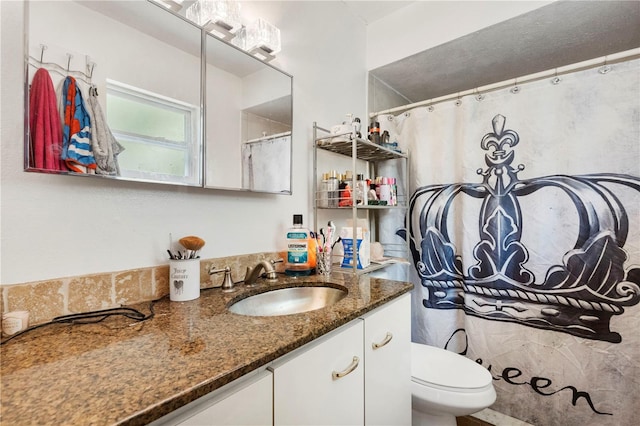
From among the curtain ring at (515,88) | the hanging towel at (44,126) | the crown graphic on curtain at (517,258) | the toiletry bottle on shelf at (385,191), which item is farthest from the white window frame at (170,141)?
the curtain ring at (515,88)

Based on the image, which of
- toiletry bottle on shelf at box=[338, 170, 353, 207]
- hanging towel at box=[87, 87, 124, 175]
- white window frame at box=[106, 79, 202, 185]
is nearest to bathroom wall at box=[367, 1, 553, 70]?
toiletry bottle on shelf at box=[338, 170, 353, 207]

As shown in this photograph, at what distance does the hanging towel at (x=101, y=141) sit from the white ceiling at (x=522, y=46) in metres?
1.55

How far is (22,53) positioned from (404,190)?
5.56 feet

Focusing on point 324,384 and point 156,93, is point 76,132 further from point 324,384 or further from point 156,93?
point 324,384

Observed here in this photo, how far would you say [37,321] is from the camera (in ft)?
2.16

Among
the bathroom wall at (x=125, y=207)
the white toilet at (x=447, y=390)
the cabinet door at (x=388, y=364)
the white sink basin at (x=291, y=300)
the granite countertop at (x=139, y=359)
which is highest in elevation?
the bathroom wall at (x=125, y=207)

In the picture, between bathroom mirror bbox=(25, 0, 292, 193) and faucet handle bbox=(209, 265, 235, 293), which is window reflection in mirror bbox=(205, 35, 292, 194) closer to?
bathroom mirror bbox=(25, 0, 292, 193)

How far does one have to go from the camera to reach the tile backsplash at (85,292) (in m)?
0.65

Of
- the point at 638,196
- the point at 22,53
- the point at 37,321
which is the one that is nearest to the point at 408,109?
the point at 638,196

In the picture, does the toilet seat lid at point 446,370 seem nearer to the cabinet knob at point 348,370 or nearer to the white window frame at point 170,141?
the cabinet knob at point 348,370

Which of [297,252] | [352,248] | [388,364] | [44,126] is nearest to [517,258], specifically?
[352,248]

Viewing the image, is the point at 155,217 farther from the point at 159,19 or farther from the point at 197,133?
the point at 159,19

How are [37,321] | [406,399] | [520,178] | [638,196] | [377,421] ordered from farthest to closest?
1. [520,178]
2. [638,196]
3. [406,399]
4. [377,421]
5. [37,321]

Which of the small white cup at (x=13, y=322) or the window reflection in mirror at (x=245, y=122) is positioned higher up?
the window reflection in mirror at (x=245, y=122)
